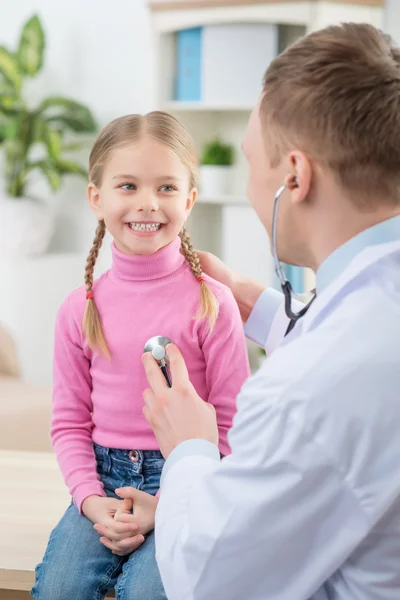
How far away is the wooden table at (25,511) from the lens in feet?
4.57

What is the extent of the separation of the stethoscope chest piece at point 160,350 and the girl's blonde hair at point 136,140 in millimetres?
81

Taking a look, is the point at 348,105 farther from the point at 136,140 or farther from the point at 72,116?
the point at 72,116

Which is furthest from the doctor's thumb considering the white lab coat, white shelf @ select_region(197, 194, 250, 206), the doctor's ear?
white shelf @ select_region(197, 194, 250, 206)

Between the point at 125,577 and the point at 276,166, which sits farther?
the point at 125,577

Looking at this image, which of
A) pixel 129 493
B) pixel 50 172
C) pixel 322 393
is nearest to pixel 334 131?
pixel 322 393

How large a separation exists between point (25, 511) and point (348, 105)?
0.94m

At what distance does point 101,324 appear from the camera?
147 cm

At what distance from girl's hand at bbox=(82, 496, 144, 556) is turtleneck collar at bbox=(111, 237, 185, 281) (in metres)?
0.35

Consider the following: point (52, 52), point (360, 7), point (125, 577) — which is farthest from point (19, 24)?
point (125, 577)

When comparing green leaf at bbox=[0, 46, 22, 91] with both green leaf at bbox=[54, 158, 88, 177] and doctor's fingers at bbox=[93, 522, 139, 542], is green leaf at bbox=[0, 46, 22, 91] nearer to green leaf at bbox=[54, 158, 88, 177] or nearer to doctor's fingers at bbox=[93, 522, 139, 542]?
green leaf at bbox=[54, 158, 88, 177]

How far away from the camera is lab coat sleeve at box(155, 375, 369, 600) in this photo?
0.94m

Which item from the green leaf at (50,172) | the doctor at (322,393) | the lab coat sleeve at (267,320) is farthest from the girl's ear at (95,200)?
the green leaf at (50,172)

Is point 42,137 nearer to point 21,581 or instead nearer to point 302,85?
point 21,581

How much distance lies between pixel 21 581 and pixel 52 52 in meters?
3.55
